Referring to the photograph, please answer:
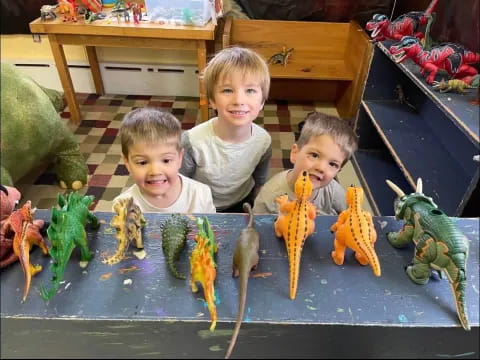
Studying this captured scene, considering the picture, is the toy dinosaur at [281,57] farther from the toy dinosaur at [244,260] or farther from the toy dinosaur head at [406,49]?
the toy dinosaur at [244,260]

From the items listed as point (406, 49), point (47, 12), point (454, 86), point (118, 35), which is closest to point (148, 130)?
point (454, 86)

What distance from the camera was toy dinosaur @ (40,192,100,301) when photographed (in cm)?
50

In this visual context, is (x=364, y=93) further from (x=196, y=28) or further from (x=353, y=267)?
(x=353, y=267)

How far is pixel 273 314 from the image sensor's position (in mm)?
493

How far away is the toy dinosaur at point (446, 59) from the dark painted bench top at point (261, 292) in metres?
0.74

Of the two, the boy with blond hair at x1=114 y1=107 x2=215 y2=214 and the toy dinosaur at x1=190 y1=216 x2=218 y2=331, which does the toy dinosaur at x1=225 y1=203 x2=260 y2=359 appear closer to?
the toy dinosaur at x1=190 y1=216 x2=218 y2=331

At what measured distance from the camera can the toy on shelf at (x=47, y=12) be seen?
65.9 inches

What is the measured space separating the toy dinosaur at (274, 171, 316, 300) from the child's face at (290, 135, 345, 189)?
0.67 feet

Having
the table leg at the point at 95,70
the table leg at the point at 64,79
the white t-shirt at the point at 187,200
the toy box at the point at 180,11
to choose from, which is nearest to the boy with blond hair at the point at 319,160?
the white t-shirt at the point at 187,200

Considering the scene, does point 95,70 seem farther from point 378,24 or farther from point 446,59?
point 446,59

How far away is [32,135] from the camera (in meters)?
0.82

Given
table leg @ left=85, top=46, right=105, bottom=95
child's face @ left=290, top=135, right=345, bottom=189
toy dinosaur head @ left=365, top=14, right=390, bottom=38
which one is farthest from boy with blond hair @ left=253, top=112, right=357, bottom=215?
table leg @ left=85, top=46, right=105, bottom=95

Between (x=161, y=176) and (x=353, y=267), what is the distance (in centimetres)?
38

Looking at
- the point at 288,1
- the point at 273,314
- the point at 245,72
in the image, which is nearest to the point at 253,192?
the point at 245,72
